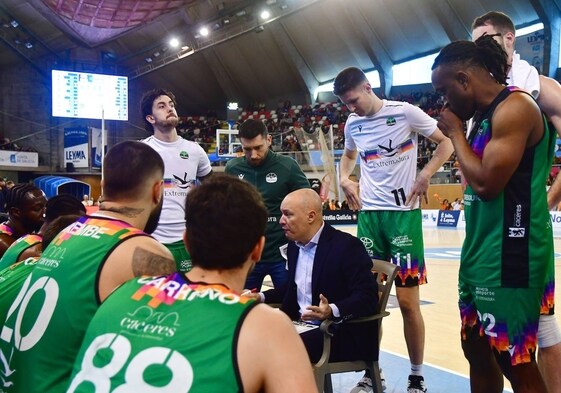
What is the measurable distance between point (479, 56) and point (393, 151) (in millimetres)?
1753

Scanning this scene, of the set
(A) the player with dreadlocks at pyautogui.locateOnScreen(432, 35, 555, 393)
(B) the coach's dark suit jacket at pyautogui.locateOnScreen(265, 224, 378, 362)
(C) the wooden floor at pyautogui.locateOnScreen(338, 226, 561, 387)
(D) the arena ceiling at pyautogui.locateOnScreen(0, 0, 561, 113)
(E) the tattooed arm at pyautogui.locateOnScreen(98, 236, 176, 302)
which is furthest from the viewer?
(D) the arena ceiling at pyautogui.locateOnScreen(0, 0, 561, 113)

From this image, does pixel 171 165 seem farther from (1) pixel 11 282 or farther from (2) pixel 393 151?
(1) pixel 11 282

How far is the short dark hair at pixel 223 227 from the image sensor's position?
1.42 meters

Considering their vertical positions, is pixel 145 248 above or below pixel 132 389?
above

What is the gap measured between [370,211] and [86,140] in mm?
24771

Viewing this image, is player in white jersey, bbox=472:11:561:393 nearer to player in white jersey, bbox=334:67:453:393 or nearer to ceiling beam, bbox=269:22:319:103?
player in white jersey, bbox=334:67:453:393

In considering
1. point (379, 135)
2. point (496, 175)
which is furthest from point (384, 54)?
point (496, 175)

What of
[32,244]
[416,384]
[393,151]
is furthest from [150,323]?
[393,151]

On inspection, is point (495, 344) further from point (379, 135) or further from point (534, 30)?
point (534, 30)

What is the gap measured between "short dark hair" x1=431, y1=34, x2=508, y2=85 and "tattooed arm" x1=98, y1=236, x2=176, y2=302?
56.7 inches

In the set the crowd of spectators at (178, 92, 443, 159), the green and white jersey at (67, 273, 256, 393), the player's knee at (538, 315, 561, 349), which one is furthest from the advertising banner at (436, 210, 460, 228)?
the green and white jersey at (67, 273, 256, 393)

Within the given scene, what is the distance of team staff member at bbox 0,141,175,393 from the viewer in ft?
5.87

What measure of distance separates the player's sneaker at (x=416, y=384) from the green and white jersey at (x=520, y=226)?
1.57m

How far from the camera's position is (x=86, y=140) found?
87.3 ft
